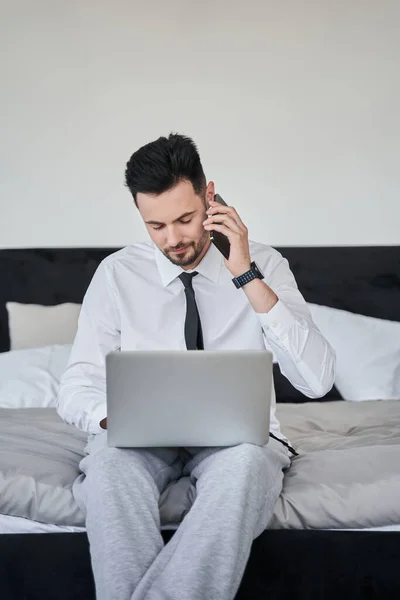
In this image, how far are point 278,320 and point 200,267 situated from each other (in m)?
0.40

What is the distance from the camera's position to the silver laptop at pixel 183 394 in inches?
69.5

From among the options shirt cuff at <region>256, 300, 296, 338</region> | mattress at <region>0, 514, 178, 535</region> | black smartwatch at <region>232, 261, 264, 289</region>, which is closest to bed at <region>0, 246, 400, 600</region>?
mattress at <region>0, 514, 178, 535</region>

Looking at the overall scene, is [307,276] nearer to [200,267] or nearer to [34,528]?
[200,267]

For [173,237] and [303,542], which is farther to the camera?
[173,237]

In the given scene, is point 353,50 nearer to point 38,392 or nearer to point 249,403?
point 38,392

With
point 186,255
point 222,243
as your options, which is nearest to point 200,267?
point 186,255

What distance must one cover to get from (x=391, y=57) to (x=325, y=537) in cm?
246

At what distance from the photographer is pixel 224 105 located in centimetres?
372

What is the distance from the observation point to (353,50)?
12.1 ft

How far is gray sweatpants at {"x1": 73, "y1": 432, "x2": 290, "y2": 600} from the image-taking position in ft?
5.11

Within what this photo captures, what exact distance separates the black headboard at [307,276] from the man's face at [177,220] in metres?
1.43

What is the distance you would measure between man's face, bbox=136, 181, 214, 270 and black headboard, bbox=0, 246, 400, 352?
4.70 ft

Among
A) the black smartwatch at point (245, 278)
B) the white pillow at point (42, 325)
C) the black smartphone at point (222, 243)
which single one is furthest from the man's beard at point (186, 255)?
the white pillow at point (42, 325)

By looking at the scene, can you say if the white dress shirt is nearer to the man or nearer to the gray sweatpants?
the man
